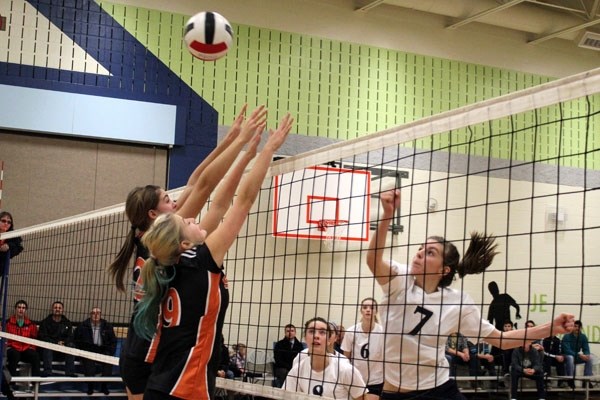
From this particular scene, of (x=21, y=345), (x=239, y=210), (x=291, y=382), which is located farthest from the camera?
(x=21, y=345)

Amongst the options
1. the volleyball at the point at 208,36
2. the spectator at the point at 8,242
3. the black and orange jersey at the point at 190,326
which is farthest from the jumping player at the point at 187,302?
the spectator at the point at 8,242

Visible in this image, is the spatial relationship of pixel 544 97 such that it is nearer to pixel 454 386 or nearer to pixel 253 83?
pixel 454 386

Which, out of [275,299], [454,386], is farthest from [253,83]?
[454,386]

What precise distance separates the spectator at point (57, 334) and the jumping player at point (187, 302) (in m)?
8.97

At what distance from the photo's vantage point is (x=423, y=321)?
427 centimetres

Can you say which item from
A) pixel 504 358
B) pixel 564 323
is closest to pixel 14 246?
pixel 564 323

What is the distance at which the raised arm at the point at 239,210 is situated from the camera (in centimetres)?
339

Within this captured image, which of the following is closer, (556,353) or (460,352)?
(460,352)

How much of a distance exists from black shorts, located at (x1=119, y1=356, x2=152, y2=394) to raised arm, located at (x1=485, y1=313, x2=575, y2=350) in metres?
1.84

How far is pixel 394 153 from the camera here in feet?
49.9

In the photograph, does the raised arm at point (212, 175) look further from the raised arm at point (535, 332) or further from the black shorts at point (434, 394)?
the raised arm at point (535, 332)

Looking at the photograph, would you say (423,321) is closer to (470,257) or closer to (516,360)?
(470,257)

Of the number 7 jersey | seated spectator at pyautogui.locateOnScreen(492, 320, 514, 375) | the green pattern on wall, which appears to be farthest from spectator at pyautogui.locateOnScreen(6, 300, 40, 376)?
the number 7 jersey

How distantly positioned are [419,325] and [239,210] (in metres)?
1.36
